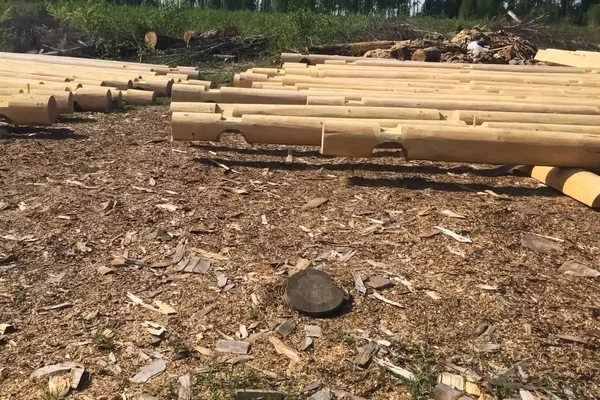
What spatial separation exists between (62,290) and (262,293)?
1.13 meters

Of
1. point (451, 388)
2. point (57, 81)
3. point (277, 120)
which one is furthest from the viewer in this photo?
point (57, 81)

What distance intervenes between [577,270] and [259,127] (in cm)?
284

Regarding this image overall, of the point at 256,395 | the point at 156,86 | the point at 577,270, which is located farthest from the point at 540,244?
the point at 156,86

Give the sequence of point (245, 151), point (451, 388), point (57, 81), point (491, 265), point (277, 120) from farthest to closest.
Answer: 1. point (57, 81)
2. point (245, 151)
3. point (277, 120)
4. point (491, 265)
5. point (451, 388)

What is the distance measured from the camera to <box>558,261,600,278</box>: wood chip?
3407 mm

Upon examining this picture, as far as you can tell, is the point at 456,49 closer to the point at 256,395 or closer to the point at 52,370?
the point at 256,395

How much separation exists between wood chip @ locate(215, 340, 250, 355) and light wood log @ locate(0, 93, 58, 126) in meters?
4.29

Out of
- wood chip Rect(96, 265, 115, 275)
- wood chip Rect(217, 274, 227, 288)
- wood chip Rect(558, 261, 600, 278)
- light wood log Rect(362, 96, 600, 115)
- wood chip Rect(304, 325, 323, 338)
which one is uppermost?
light wood log Rect(362, 96, 600, 115)

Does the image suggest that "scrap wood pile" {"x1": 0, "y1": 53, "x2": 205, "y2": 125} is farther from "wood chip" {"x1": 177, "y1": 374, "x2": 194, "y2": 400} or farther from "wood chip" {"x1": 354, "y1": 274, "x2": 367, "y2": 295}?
"wood chip" {"x1": 177, "y1": 374, "x2": 194, "y2": 400}

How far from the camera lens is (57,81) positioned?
8.04 m

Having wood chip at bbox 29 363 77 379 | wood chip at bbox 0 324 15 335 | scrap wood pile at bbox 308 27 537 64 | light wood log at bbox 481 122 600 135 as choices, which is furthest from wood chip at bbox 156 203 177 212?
scrap wood pile at bbox 308 27 537 64

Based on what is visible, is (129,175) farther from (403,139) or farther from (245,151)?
(403,139)

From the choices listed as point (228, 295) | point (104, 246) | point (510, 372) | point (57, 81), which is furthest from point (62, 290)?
point (57, 81)

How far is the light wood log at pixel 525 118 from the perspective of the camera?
5422mm
